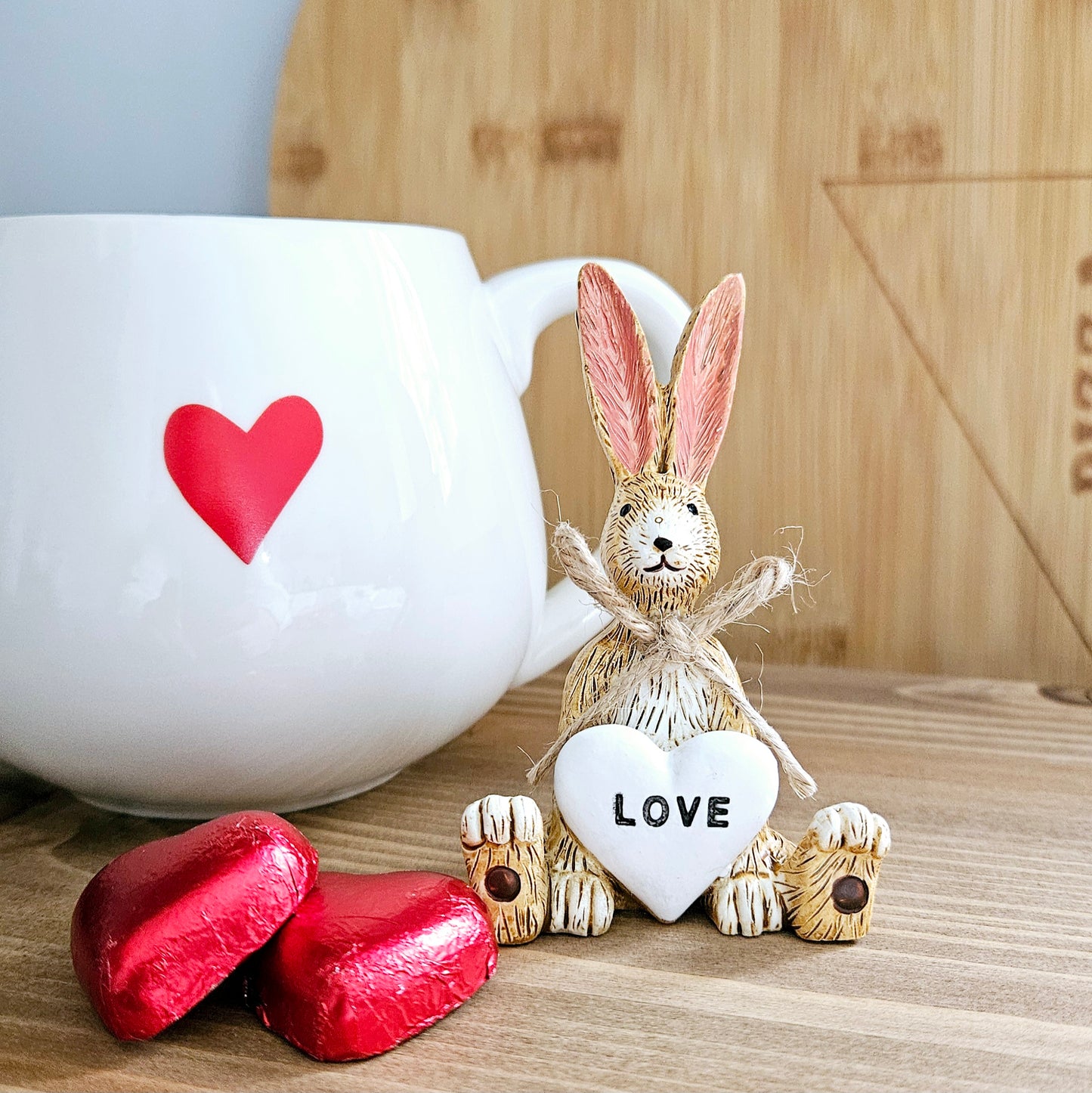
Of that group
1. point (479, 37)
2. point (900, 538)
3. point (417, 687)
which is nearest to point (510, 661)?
point (417, 687)

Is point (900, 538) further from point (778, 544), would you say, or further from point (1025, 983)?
point (1025, 983)

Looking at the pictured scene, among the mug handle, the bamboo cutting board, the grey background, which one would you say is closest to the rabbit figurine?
the mug handle

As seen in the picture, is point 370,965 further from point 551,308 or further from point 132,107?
point 132,107

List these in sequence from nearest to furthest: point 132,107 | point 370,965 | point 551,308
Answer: point 370,965 → point 551,308 → point 132,107

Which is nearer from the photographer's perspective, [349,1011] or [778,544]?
[349,1011]

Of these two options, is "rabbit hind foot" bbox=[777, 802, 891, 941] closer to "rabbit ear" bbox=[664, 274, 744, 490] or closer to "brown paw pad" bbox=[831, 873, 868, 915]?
"brown paw pad" bbox=[831, 873, 868, 915]

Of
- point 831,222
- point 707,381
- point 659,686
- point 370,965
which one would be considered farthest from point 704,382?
point 831,222

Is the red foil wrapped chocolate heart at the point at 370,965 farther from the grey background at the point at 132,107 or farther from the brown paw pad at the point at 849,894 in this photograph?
the grey background at the point at 132,107
